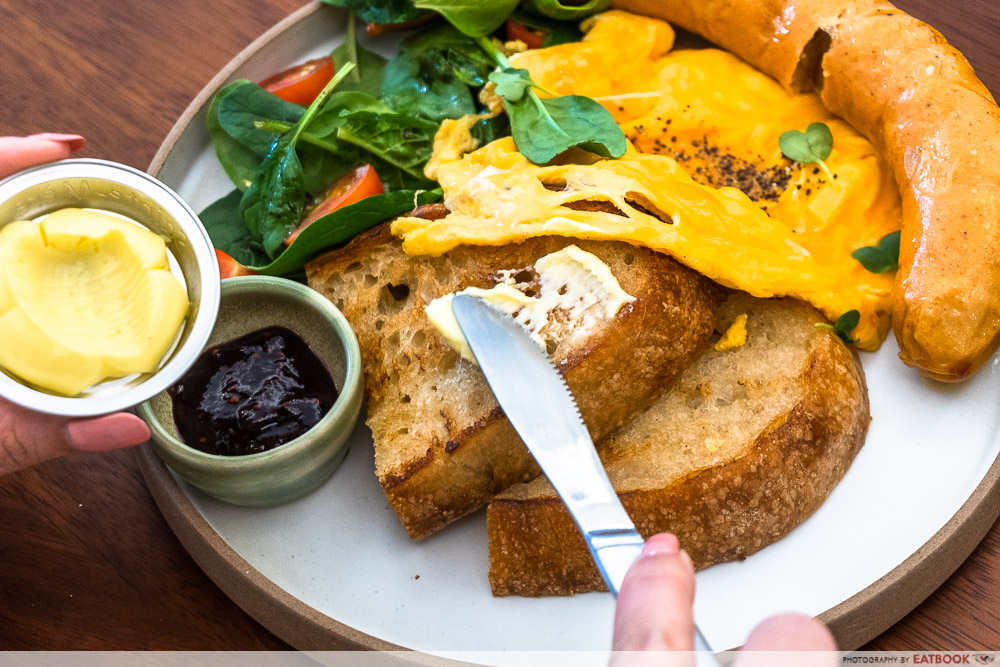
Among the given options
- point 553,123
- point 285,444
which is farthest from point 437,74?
point 285,444

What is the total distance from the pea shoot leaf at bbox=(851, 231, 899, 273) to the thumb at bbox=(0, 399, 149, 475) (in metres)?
2.25

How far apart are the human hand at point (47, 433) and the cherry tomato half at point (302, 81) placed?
124cm

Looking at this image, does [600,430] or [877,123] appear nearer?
[600,430]

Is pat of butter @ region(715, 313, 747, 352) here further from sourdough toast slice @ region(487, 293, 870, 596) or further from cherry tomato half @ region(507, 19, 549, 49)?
cherry tomato half @ region(507, 19, 549, 49)

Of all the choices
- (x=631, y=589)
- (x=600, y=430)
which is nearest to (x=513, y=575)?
→ (x=600, y=430)

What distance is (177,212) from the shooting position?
6.82ft

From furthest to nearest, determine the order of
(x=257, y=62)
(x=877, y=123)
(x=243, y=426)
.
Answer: (x=257, y=62)
(x=877, y=123)
(x=243, y=426)

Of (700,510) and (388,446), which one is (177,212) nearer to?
(388,446)

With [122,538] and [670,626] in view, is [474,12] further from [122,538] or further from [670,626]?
[670,626]

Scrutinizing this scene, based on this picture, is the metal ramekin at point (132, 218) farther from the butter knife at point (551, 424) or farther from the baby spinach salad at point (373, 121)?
the butter knife at point (551, 424)

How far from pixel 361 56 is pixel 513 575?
6.95ft

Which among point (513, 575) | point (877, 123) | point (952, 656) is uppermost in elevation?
point (877, 123)

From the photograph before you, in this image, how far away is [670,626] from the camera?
125 centimetres

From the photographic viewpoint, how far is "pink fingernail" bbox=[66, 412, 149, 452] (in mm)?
1892
